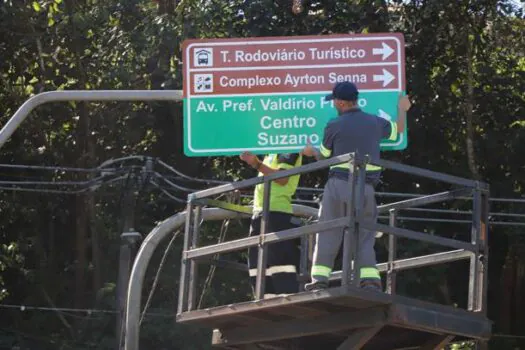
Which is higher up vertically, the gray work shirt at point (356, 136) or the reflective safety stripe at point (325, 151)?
the gray work shirt at point (356, 136)

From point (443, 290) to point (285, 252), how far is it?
12038mm

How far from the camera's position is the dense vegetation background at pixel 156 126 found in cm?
2136

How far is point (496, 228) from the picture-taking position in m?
22.5

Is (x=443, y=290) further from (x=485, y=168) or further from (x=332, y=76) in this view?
(x=332, y=76)

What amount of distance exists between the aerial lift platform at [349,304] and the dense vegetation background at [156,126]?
31.0 ft

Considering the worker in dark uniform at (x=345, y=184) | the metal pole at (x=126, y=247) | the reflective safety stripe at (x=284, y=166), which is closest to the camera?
the worker in dark uniform at (x=345, y=184)

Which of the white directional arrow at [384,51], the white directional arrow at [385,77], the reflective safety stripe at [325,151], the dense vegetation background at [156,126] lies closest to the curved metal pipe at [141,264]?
the white directional arrow at [385,77]

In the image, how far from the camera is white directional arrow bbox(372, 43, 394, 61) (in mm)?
13016

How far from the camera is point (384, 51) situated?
13023mm

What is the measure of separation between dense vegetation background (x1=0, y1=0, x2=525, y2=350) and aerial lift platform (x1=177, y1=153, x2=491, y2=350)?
946 cm

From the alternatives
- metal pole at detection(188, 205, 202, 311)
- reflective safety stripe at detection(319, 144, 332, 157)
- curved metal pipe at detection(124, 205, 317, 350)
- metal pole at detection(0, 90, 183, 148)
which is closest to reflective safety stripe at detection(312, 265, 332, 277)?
reflective safety stripe at detection(319, 144, 332, 157)

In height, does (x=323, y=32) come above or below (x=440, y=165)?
above

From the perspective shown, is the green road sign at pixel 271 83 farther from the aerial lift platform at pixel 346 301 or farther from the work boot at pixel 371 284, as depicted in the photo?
the work boot at pixel 371 284

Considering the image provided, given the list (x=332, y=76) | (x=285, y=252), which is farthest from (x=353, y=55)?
(x=285, y=252)
